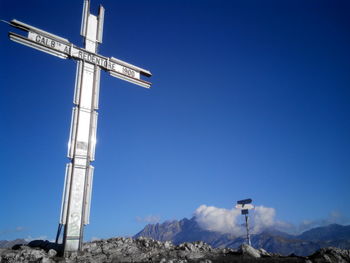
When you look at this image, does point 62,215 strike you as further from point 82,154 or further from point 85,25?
point 85,25

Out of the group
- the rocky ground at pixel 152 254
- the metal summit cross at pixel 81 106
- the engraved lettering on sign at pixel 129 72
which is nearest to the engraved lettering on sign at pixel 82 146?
the metal summit cross at pixel 81 106

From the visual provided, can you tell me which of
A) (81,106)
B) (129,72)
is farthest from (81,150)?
(129,72)

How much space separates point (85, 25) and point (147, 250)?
587 inches

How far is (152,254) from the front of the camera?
526 inches

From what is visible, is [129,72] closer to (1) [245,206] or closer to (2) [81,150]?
(2) [81,150]

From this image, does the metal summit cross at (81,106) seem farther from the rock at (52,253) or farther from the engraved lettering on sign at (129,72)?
the rock at (52,253)

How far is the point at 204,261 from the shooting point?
11648mm

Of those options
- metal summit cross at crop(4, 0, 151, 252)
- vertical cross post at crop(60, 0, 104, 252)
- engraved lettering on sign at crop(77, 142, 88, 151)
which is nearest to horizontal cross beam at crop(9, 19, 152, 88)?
metal summit cross at crop(4, 0, 151, 252)

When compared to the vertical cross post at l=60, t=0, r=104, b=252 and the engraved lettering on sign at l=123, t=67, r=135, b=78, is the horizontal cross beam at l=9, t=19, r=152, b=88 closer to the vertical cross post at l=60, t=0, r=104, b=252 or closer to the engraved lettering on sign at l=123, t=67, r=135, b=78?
the engraved lettering on sign at l=123, t=67, r=135, b=78

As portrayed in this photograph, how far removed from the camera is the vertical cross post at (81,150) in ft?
47.4

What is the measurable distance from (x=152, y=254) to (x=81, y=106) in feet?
30.8

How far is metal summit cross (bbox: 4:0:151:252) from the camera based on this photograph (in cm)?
1455

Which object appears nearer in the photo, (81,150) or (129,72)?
(81,150)

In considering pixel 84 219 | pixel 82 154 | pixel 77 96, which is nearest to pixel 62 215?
pixel 84 219
